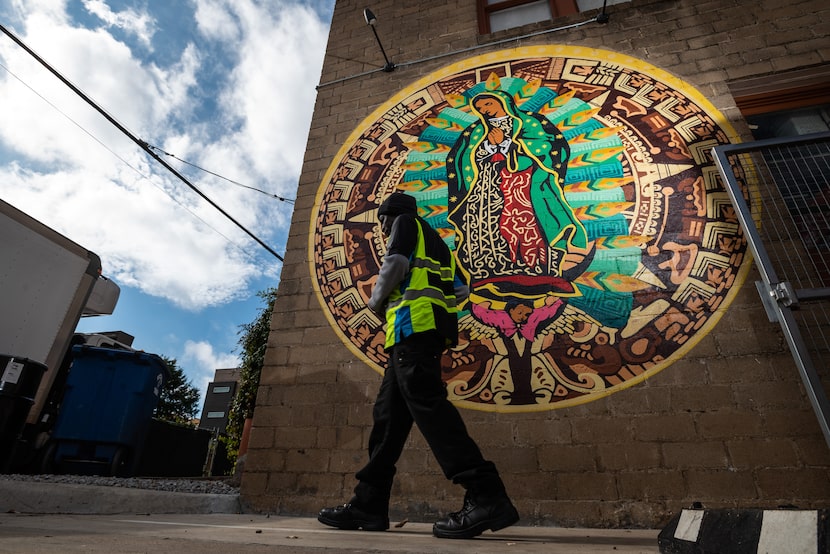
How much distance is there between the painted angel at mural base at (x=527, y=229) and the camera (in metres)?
3.19

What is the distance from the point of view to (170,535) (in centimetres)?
146

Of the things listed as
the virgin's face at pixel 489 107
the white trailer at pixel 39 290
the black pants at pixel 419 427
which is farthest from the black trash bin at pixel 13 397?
the virgin's face at pixel 489 107

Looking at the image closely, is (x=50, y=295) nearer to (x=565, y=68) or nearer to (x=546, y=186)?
(x=546, y=186)

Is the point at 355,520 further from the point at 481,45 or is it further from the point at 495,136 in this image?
the point at 481,45

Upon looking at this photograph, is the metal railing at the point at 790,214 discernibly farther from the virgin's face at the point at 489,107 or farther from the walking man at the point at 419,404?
the walking man at the point at 419,404

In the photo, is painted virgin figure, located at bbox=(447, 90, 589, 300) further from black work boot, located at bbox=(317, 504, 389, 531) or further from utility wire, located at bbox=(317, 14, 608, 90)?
black work boot, located at bbox=(317, 504, 389, 531)

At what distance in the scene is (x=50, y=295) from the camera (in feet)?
17.9

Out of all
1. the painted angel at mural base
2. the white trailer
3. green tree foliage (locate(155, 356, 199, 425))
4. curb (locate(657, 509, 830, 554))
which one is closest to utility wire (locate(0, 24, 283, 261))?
the white trailer

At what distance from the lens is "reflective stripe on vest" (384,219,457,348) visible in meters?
2.05

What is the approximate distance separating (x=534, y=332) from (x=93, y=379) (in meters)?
4.78

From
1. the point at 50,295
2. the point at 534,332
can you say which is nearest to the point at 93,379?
the point at 50,295

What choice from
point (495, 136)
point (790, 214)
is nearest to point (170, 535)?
point (495, 136)

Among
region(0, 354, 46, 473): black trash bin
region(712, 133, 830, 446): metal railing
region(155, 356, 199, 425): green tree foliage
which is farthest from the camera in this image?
region(155, 356, 199, 425): green tree foliage

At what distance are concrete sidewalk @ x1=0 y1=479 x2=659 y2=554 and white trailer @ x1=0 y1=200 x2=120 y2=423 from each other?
3.24 meters
